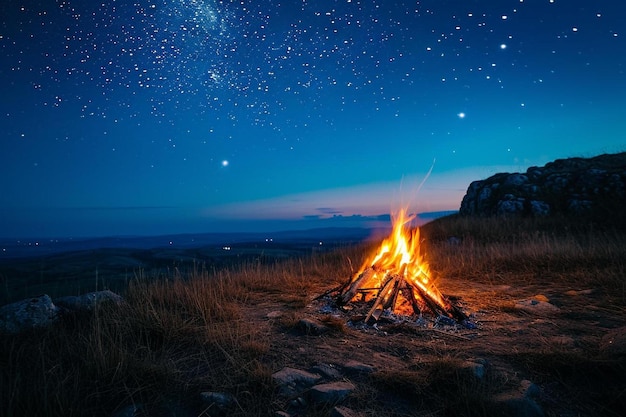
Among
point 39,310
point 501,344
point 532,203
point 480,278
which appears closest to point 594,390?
point 501,344

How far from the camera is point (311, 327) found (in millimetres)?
4430

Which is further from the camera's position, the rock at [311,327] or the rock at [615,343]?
the rock at [311,327]

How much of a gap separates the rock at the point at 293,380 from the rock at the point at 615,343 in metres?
2.96

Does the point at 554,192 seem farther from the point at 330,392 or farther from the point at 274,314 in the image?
the point at 330,392

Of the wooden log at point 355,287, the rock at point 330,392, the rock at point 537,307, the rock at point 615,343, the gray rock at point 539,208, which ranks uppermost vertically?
the gray rock at point 539,208

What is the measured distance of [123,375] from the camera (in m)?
2.96

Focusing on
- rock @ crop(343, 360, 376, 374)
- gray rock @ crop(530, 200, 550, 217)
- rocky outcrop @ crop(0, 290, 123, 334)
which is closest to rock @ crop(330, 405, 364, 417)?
rock @ crop(343, 360, 376, 374)

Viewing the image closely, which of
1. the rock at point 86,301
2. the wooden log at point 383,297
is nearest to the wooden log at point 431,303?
the wooden log at point 383,297

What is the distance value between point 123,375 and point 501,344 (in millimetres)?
4301

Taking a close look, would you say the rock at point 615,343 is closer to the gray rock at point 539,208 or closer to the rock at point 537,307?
the rock at point 537,307

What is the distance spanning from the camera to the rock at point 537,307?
5.20 m

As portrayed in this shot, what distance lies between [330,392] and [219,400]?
948mm

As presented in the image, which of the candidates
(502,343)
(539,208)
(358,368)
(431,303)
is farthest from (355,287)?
(539,208)

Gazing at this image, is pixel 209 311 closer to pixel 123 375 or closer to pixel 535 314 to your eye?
pixel 123 375
